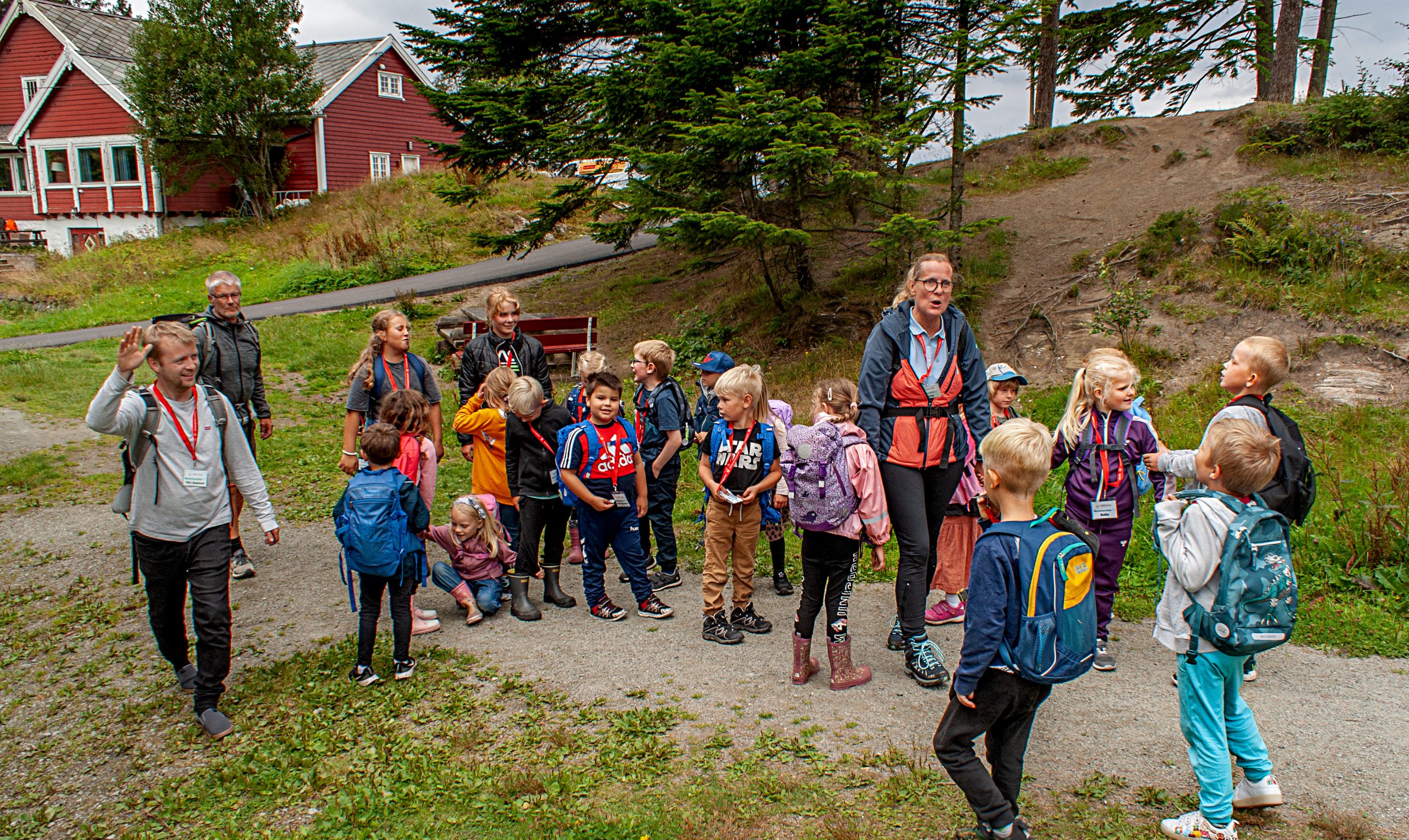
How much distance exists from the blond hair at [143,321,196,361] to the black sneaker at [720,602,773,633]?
343 centimetres

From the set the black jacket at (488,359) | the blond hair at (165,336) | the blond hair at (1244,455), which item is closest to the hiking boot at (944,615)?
the blond hair at (1244,455)

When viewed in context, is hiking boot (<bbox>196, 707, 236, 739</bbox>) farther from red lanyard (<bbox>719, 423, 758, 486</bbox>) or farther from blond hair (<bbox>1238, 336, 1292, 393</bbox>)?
blond hair (<bbox>1238, 336, 1292, 393</bbox>)

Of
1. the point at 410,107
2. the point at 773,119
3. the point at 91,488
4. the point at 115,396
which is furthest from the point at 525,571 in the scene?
the point at 410,107

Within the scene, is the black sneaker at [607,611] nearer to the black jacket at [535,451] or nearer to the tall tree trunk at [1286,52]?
the black jacket at [535,451]

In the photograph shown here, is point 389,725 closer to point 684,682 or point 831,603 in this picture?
point 684,682

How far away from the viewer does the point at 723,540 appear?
5.32 m

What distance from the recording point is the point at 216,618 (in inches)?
173

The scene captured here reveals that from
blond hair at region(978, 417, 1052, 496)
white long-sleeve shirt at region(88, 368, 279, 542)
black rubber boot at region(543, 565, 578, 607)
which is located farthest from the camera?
black rubber boot at region(543, 565, 578, 607)

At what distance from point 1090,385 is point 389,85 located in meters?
38.4

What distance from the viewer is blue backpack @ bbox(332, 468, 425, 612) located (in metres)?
4.67

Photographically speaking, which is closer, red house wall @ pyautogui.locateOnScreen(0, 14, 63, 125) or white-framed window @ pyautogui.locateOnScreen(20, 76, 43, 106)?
red house wall @ pyautogui.locateOnScreen(0, 14, 63, 125)

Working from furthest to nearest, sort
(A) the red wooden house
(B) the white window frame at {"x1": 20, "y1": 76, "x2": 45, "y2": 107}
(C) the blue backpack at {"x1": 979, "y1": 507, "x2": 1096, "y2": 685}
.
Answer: (B) the white window frame at {"x1": 20, "y1": 76, "x2": 45, "y2": 107}, (A) the red wooden house, (C) the blue backpack at {"x1": 979, "y1": 507, "x2": 1096, "y2": 685}

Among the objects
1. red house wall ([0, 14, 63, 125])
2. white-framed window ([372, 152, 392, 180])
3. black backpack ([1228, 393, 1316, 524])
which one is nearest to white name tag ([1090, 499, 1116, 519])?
black backpack ([1228, 393, 1316, 524])

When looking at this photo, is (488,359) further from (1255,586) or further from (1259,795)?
(1259,795)
